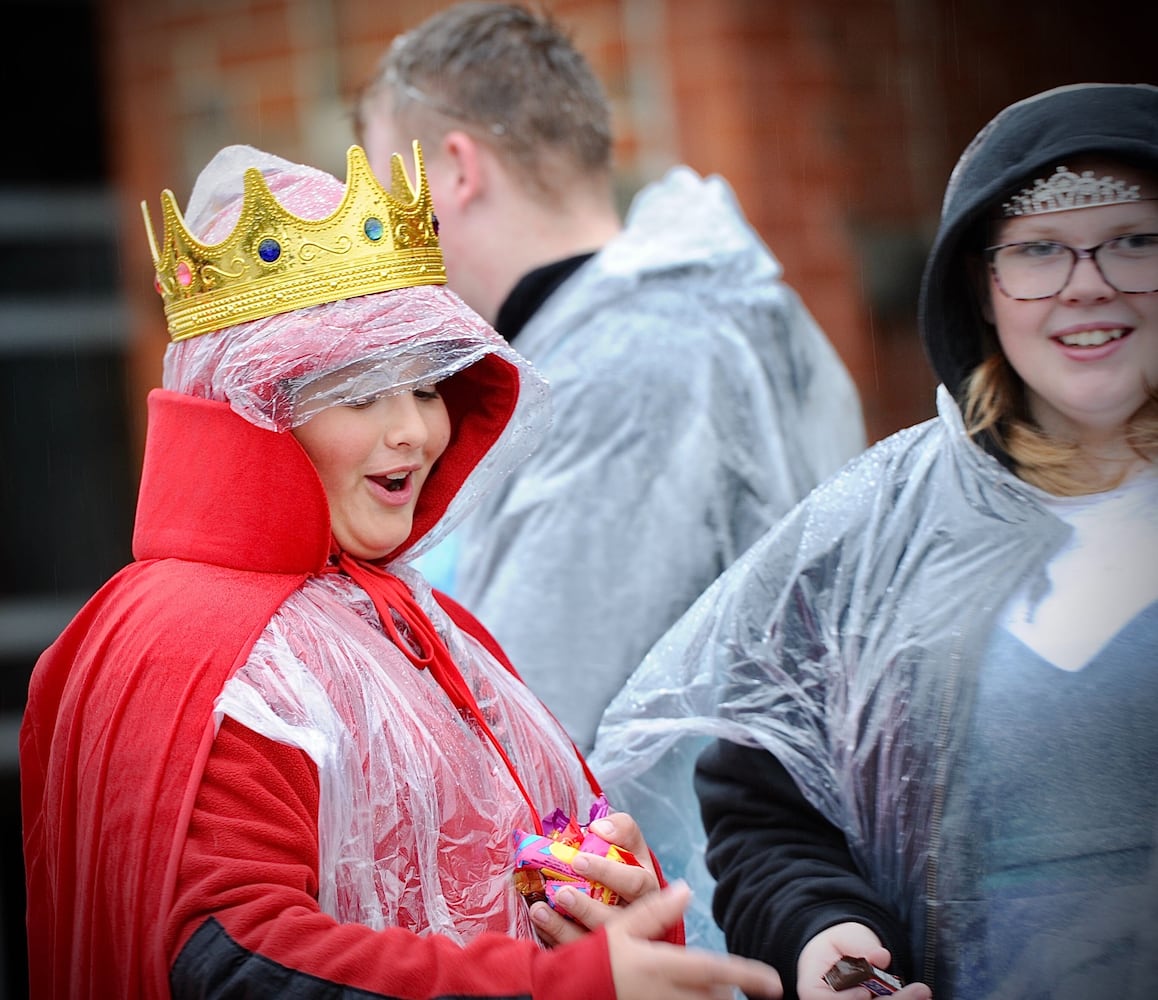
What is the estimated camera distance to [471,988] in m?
1.47

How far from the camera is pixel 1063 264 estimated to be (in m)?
1.75

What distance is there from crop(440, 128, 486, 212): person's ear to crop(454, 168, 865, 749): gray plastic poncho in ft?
0.89

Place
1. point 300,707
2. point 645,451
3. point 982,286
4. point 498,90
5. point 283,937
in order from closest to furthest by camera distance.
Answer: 1. point 283,937
2. point 300,707
3. point 982,286
4. point 645,451
5. point 498,90

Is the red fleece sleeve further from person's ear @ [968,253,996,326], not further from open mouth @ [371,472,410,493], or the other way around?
person's ear @ [968,253,996,326]

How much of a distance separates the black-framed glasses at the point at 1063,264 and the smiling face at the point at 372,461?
2.36 feet

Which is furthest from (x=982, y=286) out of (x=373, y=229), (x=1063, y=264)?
(x=373, y=229)

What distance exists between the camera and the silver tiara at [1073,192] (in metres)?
1.71

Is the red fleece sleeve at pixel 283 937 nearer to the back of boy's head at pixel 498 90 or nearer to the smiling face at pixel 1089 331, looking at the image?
the smiling face at pixel 1089 331

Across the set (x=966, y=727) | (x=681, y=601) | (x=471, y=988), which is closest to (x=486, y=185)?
(x=681, y=601)

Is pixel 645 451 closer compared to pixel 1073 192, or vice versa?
pixel 1073 192

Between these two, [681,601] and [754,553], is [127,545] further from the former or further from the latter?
[754,553]

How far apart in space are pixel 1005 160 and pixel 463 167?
54.4 inches

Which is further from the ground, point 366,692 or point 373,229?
point 373,229

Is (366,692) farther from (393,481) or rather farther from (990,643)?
(990,643)
